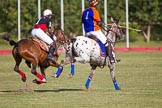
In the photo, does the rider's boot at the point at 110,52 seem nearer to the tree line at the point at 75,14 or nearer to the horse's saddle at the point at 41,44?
the horse's saddle at the point at 41,44

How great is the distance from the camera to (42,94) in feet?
64.5

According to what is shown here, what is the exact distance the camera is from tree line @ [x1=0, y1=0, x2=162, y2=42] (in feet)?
193

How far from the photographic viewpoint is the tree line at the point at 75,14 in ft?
193

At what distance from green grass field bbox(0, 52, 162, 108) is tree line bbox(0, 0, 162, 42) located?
29.2 m

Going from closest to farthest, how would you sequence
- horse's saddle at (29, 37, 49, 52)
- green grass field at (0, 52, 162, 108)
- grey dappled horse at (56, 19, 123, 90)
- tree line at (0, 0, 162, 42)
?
1. green grass field at (0, 52, 162, 108)
2. grey dappled horse at (56, 19, 123, 90)
3. horse's saddle at (29, 37, 49, 52)
4. tree line at (0, 0, 162, 42)

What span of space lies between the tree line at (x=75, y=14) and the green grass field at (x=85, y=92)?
2918 cm

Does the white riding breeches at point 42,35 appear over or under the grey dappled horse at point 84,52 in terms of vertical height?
over

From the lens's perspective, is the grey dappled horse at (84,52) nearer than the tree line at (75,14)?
Yes

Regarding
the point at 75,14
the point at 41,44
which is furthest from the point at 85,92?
the point at 75,14

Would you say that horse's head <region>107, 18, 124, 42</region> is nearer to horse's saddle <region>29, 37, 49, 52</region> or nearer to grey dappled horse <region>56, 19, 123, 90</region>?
grey dappled horse <region>56, 19, 123, 90</region>

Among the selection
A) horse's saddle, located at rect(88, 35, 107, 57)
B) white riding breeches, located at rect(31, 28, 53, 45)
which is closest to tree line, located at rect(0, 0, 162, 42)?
white riding breeches, located at rect(31, 28, 53, 45)

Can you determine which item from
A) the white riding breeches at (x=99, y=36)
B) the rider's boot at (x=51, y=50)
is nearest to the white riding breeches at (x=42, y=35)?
the rider's boot at (x=51, y=50)

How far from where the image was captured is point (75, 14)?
5941cm

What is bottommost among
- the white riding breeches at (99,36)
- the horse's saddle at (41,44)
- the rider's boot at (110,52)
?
the rider's boot at (110,52)
